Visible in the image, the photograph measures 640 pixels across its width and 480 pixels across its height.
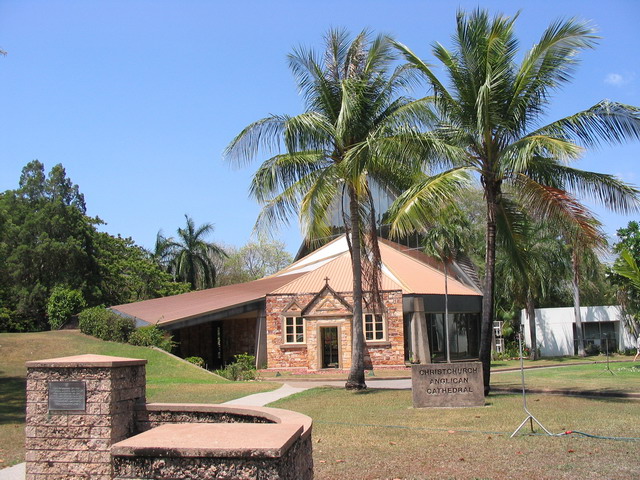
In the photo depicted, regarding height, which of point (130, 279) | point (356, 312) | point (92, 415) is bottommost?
point (92, 415)

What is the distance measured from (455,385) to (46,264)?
118 feet

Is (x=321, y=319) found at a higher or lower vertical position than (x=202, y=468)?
higher

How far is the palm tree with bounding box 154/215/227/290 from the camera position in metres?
50.0

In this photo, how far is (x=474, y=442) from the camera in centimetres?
934

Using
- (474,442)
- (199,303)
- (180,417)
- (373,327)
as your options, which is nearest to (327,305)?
(373,327)

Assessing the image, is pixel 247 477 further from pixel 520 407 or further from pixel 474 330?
pixel 474 330

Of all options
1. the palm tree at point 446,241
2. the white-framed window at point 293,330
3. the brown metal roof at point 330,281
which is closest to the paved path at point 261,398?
the white-framed window at point 293,330

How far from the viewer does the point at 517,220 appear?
16.2 m

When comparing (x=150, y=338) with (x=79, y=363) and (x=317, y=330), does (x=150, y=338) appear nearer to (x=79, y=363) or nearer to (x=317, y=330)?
(x=317, y=330)

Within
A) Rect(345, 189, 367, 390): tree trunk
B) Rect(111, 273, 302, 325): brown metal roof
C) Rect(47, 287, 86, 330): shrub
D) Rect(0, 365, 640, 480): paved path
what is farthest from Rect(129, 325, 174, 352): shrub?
Rect(345, 189, 367, 390): tree trunk

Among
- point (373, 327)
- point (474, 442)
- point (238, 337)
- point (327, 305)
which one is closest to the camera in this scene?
point (474, 442)

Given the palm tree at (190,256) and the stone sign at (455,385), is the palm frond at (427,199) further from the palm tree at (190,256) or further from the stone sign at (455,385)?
the palm tree at (190,256)

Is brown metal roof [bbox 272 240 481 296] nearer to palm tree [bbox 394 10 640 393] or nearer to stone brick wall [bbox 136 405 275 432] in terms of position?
palm tree [bbox 394 10 640 393]

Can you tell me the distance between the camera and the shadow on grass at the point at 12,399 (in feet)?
45.4
